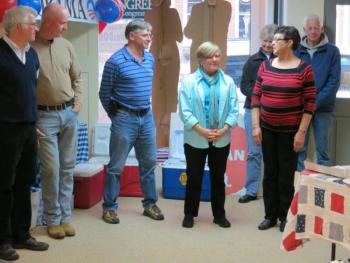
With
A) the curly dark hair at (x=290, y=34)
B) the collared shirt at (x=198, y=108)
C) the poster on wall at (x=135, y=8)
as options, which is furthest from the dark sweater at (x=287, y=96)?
the poster on wall at (x=135, y=8)

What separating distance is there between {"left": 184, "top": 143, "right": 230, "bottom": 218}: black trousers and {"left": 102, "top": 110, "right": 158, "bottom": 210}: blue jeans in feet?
1.09

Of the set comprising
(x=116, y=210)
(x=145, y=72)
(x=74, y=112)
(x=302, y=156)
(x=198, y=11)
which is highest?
(x=198, y=11)

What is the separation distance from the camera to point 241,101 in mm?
5605

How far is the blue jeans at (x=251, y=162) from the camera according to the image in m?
4.43

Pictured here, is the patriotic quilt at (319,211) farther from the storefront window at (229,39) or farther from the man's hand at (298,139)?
the storefront window at (229,39)

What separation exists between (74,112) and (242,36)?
2749 mm

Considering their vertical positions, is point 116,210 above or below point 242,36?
below

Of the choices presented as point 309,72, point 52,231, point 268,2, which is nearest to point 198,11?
point 268,2

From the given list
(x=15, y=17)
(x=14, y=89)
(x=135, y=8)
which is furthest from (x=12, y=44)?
(x=135, y=8)

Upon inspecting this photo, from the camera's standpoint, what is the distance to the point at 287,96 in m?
3.47

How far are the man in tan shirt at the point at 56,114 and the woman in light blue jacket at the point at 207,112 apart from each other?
0.75 m

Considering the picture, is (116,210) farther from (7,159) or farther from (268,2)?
(268,2)

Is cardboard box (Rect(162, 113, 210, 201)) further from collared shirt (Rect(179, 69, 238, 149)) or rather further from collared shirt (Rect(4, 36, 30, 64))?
collared shirt (Rect(4, 36, 30, 64))

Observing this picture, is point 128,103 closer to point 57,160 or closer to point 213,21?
point 57,160
